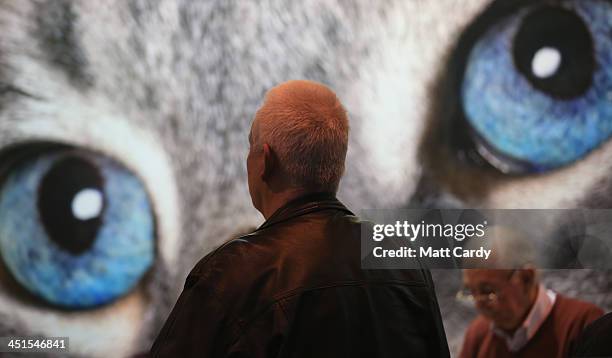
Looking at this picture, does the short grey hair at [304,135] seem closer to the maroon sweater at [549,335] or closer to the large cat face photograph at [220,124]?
the large cat face photograph at [220,124]

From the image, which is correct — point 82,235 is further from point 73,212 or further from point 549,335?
point 549,335

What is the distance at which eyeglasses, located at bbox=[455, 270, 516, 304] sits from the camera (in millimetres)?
2309

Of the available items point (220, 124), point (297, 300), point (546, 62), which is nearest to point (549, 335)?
point (546, 62)

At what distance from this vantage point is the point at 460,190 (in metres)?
2.38

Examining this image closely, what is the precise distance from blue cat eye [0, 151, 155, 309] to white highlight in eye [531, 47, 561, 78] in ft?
4.15

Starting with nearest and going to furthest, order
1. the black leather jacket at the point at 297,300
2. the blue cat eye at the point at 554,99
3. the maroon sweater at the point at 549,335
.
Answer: the black leather jacket at the point at 297,300
the maroon sweater at the point at 549,335
the blue cat eye at the point at 554,99

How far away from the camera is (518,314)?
228 centimetres

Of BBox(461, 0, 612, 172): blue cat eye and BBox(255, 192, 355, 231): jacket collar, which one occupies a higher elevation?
BBox(461, 0, 612, 172): blue cat eye

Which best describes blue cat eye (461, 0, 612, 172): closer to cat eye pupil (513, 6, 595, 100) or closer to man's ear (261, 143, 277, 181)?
cat eye pupil (513, 6, 595, 100)

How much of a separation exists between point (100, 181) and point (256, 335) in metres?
1.43

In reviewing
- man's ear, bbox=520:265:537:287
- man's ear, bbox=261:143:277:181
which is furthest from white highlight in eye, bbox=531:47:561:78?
man's ear, bbox=261:143:277:181

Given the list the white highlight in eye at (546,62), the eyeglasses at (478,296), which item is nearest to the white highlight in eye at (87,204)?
the eyeglasses at (478,296)

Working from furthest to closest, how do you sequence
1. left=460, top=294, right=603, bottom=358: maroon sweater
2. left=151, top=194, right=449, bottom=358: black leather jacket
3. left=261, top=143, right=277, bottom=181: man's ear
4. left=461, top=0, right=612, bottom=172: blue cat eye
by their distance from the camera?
left=461, top=0, right=612, bottom=172: blue cat eye
left=460, top=294, right=603, bottom=358: maroon sweater
left=261, top=143, right=277, bottom=181: man's ear
left=151, top=194, right=449, bottom=358: black leather jacket

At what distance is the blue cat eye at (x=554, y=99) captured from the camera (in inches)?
93.7
